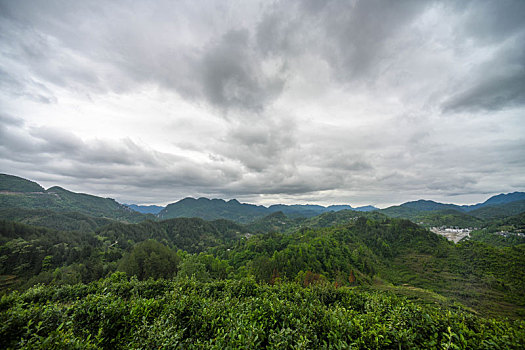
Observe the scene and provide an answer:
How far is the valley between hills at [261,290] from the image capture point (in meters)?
7.23

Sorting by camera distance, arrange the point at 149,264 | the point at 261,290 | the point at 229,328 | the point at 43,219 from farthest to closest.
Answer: the point at 43,219, the point at 149,264, the point at 261,290, the point at 229,328

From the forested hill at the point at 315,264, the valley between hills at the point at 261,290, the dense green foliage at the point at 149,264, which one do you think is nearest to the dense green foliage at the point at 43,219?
the valley between hills at the point at 261,290

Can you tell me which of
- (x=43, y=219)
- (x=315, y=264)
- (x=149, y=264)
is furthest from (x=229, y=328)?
(x=43, y=219)

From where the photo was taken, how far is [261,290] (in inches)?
796

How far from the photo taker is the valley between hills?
23.7 feet

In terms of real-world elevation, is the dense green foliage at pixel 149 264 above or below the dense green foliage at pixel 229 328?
below

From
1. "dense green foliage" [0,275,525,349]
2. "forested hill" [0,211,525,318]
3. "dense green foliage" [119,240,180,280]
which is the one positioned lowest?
"forested hill" [0,211,525,318]

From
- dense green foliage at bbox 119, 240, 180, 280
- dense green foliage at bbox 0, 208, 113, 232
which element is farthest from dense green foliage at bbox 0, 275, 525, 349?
dense green foliage at bbox 0, 208, 113, 232

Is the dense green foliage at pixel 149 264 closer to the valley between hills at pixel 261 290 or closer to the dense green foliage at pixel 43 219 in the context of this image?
the valley between hills at pixel 261 290

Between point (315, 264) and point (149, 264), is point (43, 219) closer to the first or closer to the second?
point (149, 264)

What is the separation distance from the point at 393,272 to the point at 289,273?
83.5 metres

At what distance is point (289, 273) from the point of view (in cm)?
7381

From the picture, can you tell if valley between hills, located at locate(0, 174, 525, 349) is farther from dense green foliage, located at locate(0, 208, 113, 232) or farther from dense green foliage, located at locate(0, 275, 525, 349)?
dense green foliage, located at locate(0, 208, 113, 232)

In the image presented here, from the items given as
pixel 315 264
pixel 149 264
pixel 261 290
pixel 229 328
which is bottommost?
pixel 315 264
